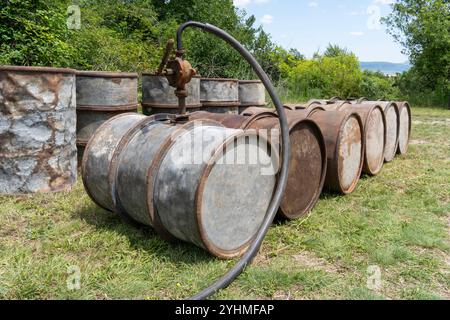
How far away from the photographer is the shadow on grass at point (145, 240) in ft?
9.78

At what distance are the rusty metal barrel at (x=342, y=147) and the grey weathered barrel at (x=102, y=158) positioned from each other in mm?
2043

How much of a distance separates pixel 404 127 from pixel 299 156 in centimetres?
385

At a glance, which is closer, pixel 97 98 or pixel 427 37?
pixel 97 98

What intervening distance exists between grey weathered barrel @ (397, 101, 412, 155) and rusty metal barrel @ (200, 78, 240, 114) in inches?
114

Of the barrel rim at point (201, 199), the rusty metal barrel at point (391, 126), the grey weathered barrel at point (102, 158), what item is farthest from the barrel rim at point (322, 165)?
the rusty metal barrel at point (391, 126)

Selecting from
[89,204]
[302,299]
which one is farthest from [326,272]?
[89,204]

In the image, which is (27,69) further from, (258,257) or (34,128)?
(258,257)

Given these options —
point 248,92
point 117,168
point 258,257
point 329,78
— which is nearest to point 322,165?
point 258,257

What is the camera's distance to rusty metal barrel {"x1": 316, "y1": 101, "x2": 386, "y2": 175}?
5176 mm

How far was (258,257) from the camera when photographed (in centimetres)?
309

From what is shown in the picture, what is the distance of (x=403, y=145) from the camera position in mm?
6973

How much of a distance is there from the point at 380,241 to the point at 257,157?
1283 mm

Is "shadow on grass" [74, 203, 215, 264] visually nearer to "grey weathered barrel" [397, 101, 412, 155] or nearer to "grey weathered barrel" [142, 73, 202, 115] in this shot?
"grey weathered barrel" [142, 73, 202, 115]

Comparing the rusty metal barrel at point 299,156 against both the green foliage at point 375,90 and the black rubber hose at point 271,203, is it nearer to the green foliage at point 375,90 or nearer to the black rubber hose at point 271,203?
the black rubber hose at point 271,203
